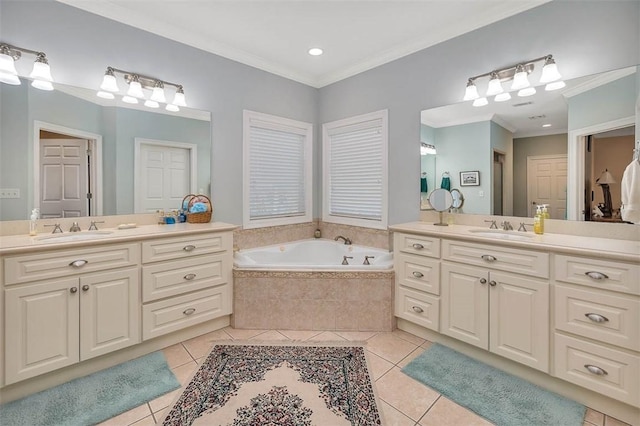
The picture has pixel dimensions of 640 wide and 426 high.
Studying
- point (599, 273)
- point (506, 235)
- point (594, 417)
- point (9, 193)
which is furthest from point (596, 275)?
point (9, 193)

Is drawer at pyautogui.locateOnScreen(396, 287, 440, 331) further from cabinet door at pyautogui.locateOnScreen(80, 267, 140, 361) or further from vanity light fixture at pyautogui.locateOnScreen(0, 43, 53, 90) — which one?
vanity light fixture at pyautogui.locateOnScreen(0, 43, 53, 90)

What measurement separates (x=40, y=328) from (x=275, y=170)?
249 cm

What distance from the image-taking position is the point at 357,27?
105 inches

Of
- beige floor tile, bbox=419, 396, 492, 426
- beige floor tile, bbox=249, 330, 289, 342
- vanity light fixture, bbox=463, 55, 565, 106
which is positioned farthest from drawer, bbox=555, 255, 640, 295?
beige floor tile, bbox=249, 330, 289, 342

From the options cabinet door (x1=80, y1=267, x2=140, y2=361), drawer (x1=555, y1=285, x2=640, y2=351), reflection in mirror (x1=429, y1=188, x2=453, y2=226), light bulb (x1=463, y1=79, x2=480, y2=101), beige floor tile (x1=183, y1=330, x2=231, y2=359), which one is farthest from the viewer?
reflection in mirror (x1=429, y1=188, x2=453, y2=226)

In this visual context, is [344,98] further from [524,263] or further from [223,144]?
[524,263]

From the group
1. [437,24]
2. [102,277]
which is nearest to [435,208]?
[437,24]

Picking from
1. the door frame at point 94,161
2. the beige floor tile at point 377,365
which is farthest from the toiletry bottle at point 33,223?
the beige floor tile at point 377,365

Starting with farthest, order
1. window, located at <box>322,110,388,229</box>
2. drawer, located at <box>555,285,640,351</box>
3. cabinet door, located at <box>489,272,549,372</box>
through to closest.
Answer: window, located at <box>322,110,388,229</box> → cabinet door, located at <box>489,272,549,372</box> → drawer, located at <box>555,285,640,351</box>

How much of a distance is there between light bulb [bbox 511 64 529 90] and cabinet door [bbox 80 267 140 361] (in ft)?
10.4

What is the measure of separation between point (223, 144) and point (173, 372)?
210 centimetres

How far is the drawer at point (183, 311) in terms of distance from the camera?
222cm

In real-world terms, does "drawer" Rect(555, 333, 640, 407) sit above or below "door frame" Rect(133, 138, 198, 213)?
below

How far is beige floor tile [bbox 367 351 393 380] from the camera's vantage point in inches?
78.7
